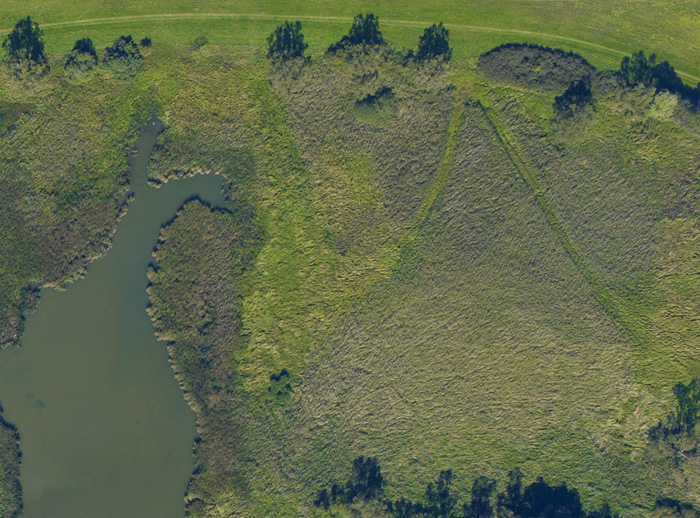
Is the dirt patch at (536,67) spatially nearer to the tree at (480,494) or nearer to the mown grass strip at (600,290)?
the mown grass strip at (600,290)

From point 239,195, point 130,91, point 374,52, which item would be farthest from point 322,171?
point 130,91

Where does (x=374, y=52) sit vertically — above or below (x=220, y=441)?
above

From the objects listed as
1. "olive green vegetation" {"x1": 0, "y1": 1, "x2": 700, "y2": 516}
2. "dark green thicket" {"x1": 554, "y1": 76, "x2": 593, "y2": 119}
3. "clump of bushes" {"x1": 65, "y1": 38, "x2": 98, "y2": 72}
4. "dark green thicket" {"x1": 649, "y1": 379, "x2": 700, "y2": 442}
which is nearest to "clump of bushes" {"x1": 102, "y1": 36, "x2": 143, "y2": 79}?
"olive green vegetation" {"x1": 0, "y1": 1, "x2": 700, "y2": 516}

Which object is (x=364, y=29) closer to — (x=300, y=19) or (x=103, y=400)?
(x=300, y=19)

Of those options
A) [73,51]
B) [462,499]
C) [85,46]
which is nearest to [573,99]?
[462,499]

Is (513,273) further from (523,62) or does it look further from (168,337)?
(168,337)

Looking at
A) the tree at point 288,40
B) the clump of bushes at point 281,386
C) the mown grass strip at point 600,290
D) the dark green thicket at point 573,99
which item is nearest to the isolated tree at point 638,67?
the dark green thicket at point 573,99
